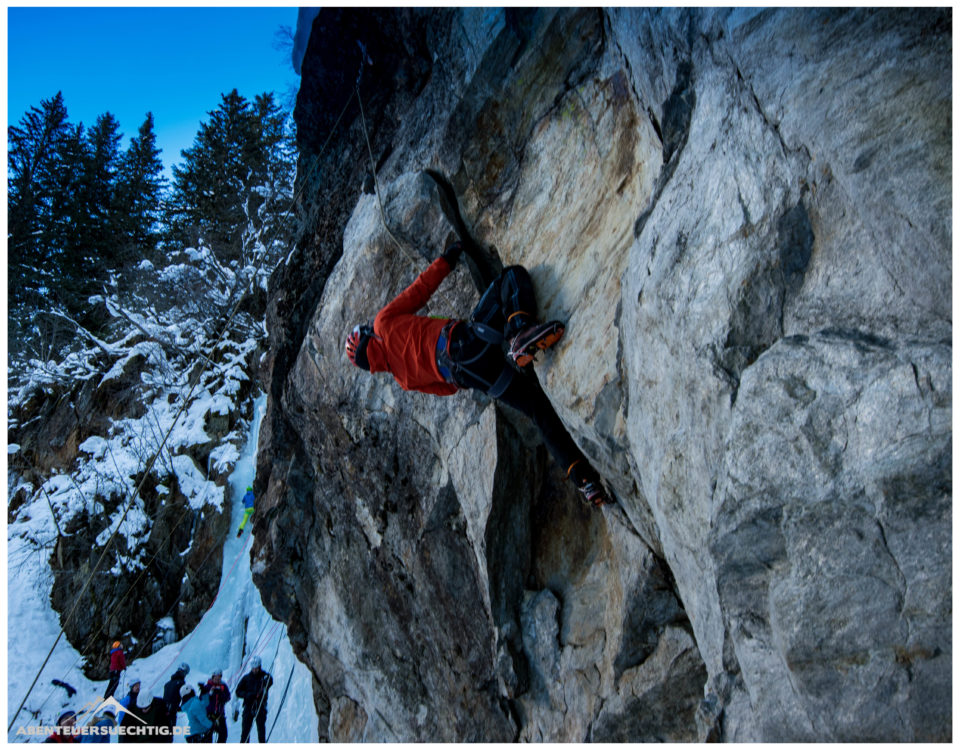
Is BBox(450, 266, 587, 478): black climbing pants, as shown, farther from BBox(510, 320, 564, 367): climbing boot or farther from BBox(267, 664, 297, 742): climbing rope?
BBox(267, 664, 297, 742): climbing rope

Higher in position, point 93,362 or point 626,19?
point 93,362

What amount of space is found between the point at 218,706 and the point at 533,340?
22.6 feet

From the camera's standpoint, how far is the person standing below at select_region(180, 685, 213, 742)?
21.6ft

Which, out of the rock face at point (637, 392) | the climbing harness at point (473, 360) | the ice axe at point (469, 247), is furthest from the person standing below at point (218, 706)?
the ice axe at point (469, 247)

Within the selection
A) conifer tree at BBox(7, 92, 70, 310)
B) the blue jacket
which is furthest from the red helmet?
conifer tree at BBox(7, 92, 70, 310)

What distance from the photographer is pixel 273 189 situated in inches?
586

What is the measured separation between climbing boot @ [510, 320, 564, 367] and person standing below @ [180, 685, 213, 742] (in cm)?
656

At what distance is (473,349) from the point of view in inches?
153

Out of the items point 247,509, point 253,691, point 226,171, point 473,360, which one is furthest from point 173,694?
point 226,171

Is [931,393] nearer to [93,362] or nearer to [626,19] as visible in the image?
[626,19]

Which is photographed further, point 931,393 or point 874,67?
point 874,67

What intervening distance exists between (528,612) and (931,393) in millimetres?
3672

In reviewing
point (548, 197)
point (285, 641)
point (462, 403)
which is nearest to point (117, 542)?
point (285, 641)

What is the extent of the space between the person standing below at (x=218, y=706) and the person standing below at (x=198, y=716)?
0.21 feet
